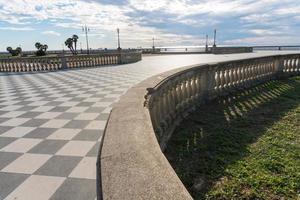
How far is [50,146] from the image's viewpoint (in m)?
4.06

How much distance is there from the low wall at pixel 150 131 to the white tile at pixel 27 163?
1.33 metres

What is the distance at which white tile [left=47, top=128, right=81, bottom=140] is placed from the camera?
4445mm

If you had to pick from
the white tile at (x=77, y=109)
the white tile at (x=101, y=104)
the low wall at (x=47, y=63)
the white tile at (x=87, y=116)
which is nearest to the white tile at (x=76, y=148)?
the white tile at (x=87, y=116)

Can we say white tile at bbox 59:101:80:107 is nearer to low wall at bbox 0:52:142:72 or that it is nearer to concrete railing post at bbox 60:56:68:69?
low wall at bbox 0:52:142:72

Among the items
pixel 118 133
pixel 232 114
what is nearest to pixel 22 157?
pixel 118 133

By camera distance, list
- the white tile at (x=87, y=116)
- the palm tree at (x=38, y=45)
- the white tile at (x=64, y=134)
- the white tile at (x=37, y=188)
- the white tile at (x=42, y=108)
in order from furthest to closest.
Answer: the palm tree at (x=38, y=45) → the white tile at (x=42, y=108) → the white tile at (x=87, y=116) → the white tile at (x=64, y=134) → the white tile at (x=37, y=188)

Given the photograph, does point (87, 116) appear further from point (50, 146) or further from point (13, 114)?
point (13, 114)

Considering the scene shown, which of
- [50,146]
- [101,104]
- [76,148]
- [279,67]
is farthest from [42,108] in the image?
[279,67]

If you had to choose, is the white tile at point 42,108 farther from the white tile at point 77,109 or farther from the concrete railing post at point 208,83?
the concrete railing post at point 208,83

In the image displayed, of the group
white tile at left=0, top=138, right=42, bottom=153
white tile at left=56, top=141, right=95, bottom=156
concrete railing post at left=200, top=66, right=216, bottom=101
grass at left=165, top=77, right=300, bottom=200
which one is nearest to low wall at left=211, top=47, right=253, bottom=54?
grass at left=165, top=77, right=300, bottom=200

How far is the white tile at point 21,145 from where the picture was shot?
397cm

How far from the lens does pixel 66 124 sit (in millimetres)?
5188

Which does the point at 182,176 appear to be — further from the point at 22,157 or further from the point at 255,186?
the point at 22,157

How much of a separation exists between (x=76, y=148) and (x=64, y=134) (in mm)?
775
